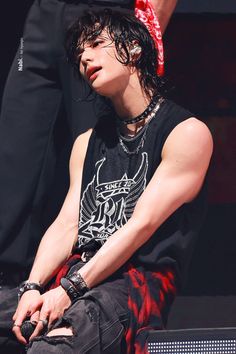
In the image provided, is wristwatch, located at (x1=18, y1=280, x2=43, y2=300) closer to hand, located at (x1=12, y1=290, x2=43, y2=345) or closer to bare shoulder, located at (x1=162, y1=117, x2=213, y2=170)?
hand, located at (x1=12, y1=290, x2=43, y2=345)

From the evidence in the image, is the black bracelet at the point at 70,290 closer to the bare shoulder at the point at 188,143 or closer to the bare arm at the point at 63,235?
the bare arm at the point at 63,235

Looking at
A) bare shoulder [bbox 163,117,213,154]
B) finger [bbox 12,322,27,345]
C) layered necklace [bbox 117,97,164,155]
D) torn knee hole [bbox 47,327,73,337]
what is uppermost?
bare shoulder [bbox 163,117,213,154]

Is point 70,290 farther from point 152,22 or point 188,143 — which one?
point 152,22

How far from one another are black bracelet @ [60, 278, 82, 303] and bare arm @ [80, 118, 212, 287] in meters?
0.06

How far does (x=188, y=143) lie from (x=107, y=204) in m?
0.40

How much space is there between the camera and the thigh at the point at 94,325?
4.79 m

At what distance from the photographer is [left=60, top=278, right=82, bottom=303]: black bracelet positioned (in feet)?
16.5

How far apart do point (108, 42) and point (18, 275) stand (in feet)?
4.24

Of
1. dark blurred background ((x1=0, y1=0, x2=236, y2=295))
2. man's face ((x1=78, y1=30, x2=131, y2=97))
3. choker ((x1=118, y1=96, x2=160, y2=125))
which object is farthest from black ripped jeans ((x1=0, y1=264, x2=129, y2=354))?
dark blurred background ((x1=0, y1=0, x2=236, y2=295))

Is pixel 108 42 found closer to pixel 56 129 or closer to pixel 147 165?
pixel 147 165

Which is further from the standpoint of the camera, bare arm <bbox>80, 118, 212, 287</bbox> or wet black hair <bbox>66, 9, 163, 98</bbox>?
wet black hair <bbox>66, 9, 163, 98</bbox>

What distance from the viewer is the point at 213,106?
673cm

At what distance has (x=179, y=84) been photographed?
675 cm

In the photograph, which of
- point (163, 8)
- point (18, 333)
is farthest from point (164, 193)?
point (163, 8)
